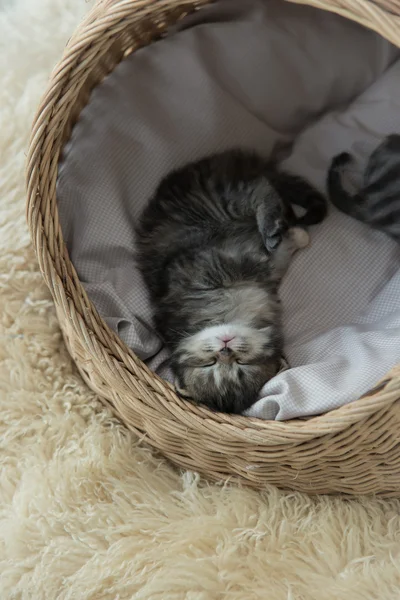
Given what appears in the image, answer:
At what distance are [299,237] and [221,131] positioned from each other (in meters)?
0.39

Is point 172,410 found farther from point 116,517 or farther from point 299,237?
point 299,237

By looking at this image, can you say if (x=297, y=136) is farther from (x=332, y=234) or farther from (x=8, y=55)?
(x=8, y=55)

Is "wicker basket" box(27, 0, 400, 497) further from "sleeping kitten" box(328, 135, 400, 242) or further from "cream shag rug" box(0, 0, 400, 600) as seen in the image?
"sleeping kitten" box(328, 135, 400, 242)

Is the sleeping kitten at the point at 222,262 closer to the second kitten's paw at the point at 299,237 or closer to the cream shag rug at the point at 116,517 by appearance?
the second kitten's paw at the point at 299,237

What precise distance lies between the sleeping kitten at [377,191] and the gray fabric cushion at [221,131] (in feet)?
0.15

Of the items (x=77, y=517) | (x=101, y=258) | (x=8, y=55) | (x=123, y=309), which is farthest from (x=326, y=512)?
(x=8, y=55)

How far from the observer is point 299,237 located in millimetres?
1633

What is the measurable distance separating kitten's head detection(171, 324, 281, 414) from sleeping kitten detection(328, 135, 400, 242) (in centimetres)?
43

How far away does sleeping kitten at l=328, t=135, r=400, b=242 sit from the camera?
1.57m

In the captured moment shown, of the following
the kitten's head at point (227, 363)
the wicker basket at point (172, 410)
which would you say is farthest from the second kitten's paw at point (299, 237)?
the wicker basket at point (172, 410)

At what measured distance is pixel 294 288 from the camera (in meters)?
1.64

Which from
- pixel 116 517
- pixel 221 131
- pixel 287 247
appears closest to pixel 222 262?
pixel 287 247

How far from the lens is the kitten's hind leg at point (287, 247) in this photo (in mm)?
1621

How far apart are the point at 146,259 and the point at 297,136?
2.01 feet
